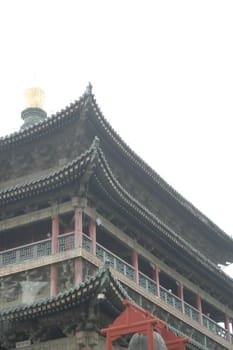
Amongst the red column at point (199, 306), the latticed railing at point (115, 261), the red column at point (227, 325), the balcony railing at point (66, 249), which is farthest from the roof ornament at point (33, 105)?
the red column at point (227, 325)

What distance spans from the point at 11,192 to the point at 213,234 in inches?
627

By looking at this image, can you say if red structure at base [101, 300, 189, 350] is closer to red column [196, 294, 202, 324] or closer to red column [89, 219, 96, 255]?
red column [89, 219, 96, 255]

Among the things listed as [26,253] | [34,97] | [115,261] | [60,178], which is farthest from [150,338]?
[34,97]

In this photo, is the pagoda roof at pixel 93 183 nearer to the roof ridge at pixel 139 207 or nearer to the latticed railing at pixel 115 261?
the roof ridge at pixel 139 207

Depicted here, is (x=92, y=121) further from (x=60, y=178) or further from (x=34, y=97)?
(x=34, y=97)

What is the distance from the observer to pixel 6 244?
28844mm

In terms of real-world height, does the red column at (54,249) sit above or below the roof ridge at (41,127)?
below

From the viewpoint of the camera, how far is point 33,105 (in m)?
38.7

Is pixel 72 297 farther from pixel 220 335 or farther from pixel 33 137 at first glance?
pixel 220 335

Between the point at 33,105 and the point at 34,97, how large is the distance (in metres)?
0.56

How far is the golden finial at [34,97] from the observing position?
127 feet

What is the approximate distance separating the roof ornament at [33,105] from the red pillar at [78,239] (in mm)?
12687

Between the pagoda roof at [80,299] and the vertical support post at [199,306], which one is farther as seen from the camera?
the vertical support post at [199,306]

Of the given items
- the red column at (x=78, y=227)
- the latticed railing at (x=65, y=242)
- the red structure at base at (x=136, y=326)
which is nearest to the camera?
the red structure at base at (x=136, y=326)
